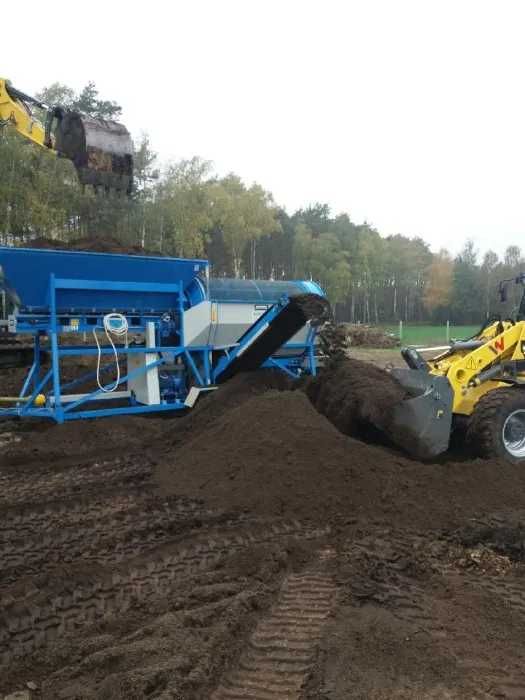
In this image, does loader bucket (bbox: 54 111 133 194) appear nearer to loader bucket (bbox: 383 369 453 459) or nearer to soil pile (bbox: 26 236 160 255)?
soil pile (bbox: 26 236 160 255)

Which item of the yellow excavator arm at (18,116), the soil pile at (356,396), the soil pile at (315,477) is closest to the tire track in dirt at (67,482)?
the soil pile at (315,477)

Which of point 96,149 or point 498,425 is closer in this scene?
point 498,425

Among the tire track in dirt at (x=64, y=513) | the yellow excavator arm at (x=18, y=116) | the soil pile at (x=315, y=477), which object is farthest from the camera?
the yellow excavator arm at (x=18, y=116)

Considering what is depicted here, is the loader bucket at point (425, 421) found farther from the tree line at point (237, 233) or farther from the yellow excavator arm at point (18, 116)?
the yellow excavator arm at point (18, 116)

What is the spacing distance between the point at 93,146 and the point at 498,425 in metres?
5.65

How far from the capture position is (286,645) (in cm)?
284

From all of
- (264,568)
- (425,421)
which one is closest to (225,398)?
(425,421)

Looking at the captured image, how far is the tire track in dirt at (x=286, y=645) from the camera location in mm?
2516

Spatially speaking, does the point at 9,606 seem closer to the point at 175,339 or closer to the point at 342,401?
the point at 342,401

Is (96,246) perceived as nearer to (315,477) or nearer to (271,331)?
(271,331)

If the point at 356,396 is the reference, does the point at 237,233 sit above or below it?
above

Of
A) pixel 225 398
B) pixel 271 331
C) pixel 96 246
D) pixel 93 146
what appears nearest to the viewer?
pixel 93 146

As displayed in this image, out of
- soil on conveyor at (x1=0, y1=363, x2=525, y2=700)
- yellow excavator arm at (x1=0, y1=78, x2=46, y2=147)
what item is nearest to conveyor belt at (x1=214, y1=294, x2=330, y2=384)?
soil on conveyor at (x1=0, y1=363, x2=525, y2=700)

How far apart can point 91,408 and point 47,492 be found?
11.5ft
